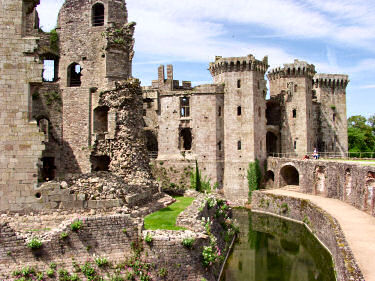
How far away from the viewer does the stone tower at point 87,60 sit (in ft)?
62.2

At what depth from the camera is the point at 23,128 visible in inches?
481

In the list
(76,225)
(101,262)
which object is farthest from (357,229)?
(76,225)

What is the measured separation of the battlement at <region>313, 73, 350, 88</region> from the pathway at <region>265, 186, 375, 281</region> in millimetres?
18790

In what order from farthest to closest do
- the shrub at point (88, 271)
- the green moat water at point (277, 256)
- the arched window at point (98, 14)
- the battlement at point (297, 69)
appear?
the battlement at point (297, 69)
the arched window at point (98, 14)
the green moat water at point (277, 256)
the shrub at point (88, 271)

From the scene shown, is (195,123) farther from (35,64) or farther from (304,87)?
(35,64)

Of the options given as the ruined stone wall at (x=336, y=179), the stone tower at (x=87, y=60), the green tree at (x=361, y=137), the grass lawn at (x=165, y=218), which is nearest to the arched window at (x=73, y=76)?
the stone tower at (x=87, y=60)

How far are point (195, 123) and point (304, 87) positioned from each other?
12311 mm

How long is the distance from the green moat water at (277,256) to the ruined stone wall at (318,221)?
63 centimetres

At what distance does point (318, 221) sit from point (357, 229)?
4.31 meters

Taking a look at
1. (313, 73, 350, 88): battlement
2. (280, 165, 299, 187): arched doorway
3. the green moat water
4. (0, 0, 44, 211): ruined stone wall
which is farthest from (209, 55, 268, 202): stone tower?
(0, 0, 44, 211): ruined stone wall

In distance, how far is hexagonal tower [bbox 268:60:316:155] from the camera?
36.0 meters

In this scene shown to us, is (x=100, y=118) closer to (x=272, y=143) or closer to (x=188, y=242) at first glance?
(x=188, y=242)

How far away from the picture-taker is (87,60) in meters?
19.4

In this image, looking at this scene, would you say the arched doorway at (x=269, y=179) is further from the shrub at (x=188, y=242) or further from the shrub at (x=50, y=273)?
the shrub at (x=50, y=273)
